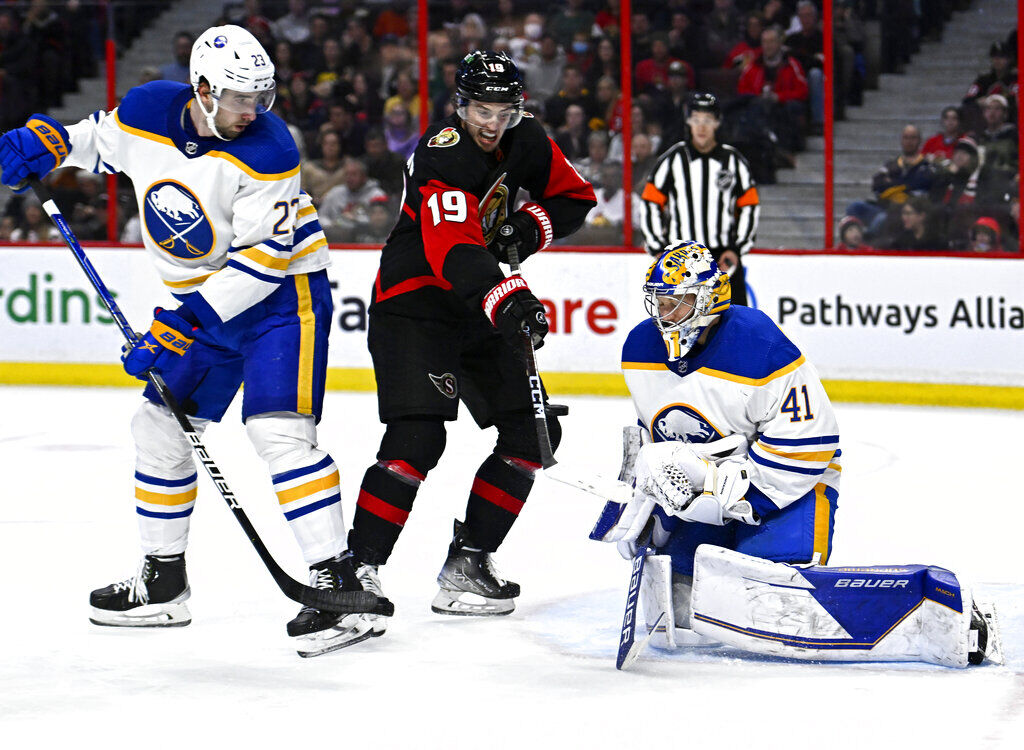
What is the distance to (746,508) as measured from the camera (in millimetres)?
3268

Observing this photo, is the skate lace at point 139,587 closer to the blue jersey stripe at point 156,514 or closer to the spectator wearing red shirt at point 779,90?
the blue jersey stripe at point 156,514

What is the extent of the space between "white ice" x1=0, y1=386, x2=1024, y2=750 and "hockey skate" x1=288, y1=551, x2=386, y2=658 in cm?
3

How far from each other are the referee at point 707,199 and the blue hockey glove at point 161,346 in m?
3.55

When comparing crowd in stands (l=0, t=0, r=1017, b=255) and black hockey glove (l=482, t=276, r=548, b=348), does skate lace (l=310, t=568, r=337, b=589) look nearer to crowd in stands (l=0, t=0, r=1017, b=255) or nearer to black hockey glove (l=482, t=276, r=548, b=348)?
black hockey glove (l=482, t=276, r=548, b=348)

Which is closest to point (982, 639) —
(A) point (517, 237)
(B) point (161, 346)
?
(A) point (517, 237)

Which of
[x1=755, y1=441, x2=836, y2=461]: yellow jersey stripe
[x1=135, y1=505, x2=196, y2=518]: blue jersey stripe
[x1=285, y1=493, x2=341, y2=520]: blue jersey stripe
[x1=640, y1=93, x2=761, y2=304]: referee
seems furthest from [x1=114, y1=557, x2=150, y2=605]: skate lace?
[x1=640, y1=93, x2=761, y2=304]: referee

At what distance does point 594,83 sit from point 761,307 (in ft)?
4.67

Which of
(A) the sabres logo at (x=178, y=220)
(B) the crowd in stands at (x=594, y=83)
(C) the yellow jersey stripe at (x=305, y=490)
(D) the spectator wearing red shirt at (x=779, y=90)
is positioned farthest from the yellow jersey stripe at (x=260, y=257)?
(D) the spectator wearing red shirt at (x=779, y=90)

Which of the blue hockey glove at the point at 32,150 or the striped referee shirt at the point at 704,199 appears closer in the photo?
the blue hockey glove at the point at 32,150

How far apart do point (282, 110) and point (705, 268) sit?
211 inches

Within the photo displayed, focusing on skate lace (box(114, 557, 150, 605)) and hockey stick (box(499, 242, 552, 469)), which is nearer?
hockey stick (box(499, 242, 552, 469))

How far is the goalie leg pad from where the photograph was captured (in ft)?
10.4

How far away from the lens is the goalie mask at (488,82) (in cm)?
348

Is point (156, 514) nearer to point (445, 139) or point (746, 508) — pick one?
point (445, 139)
